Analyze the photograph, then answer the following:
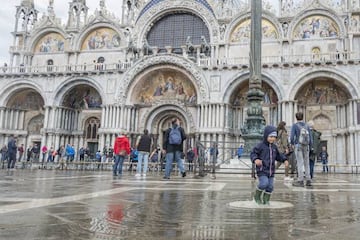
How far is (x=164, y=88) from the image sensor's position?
2767cm

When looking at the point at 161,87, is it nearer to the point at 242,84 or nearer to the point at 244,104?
the point at 242,84

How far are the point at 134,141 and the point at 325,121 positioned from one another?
14002mm

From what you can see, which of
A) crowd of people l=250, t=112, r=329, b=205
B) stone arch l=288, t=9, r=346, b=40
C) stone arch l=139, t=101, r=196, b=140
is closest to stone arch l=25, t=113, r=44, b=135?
stone arch l=139, t=101, r=196, b=140

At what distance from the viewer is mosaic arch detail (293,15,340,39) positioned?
85.7 feet

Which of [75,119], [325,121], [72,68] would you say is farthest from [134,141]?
[325,121]

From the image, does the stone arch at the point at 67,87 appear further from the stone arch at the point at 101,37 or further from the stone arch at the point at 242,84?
the stone arch at the point at 242,84

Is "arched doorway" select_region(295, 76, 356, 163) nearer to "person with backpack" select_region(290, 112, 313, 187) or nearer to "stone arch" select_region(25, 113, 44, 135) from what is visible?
"person with backpack" select_region(290, 112, 313, 187)

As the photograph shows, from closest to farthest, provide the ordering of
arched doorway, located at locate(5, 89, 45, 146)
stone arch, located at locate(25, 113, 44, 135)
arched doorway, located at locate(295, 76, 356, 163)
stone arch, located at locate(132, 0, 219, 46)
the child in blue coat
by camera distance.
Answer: the child in blue coat
arched doorway, located at locate(295, 76, 356, 163)
stone arch, located at locate(132, 0, 219, 46)
arched doorway, located at locate(5, 89, 45, 146)
stone arch, located at locate(25, 113, 44, 135)

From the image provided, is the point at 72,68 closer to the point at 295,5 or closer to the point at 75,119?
the point at 75,119

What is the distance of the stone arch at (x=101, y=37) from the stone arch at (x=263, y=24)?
9.44 meters

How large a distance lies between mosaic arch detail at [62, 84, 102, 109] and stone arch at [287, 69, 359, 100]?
617 inches

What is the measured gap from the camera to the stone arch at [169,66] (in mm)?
25281

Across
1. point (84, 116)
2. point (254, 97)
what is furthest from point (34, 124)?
point (254, 97)

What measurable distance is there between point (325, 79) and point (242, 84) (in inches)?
220
